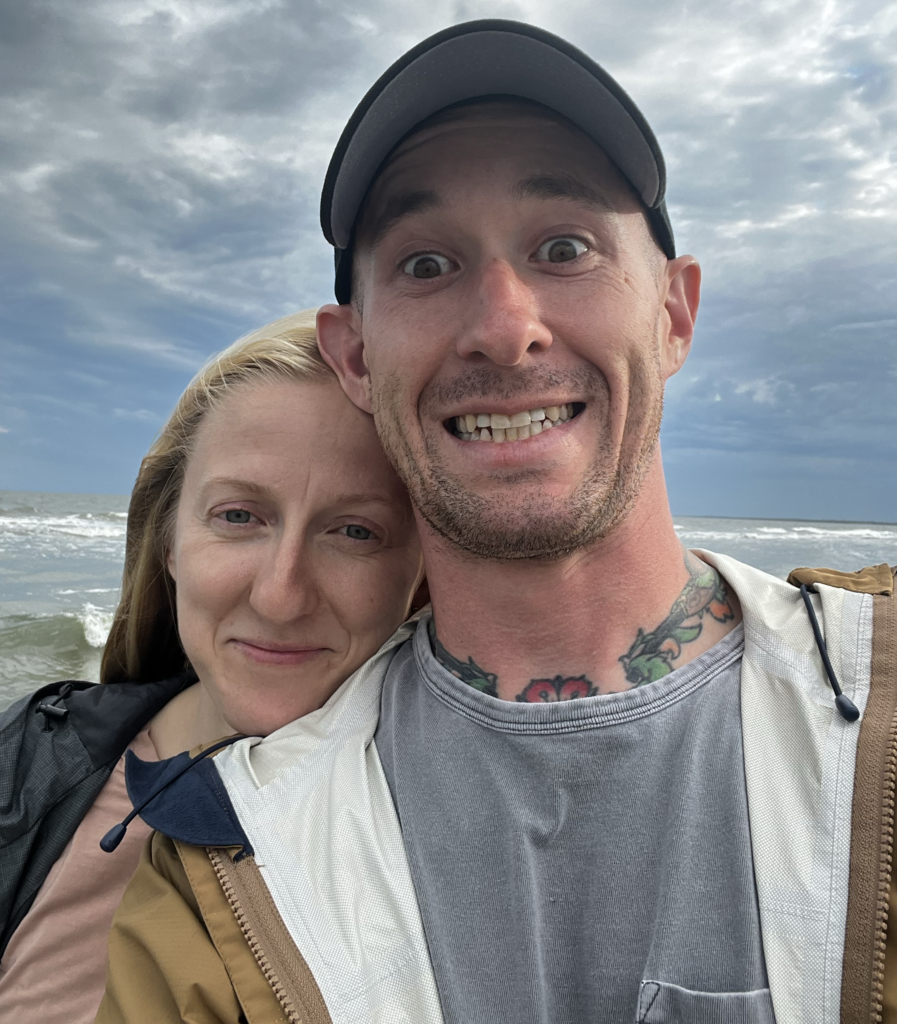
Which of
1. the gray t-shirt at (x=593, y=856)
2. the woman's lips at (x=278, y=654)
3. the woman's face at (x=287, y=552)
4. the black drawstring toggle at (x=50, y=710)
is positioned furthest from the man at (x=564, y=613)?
the black drawstring toggle at (x=50, y=710)

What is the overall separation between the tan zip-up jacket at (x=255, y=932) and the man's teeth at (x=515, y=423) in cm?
81

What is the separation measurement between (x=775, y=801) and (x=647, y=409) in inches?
37.9

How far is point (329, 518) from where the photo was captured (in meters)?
2.24

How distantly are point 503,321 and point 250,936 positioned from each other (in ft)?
4.83

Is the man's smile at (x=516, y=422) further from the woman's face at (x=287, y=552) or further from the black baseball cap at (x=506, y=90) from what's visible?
the black baseball cap at (x=506, y=90)

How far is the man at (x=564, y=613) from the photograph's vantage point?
1508 millimetres

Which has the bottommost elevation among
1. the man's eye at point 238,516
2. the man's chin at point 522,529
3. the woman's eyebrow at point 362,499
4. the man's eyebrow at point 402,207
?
the man's chin at point 522,529

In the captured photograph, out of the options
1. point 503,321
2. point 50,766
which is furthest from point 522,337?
point 50,766

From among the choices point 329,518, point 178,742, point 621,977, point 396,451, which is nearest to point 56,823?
point 178,742

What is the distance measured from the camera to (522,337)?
184 centimetres

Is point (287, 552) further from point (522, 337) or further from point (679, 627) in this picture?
point (679, 627)

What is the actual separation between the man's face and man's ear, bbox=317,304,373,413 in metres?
0.28

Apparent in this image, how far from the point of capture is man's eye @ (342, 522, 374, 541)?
7.56 ft

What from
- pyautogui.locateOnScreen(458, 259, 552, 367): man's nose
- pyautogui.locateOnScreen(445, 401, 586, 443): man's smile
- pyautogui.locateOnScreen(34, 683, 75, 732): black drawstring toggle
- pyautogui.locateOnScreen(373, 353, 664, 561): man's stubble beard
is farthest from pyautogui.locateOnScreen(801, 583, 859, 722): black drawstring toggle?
pyautogui.locateOnScreen(34, 683, 75, 732): black drawstring toggle
